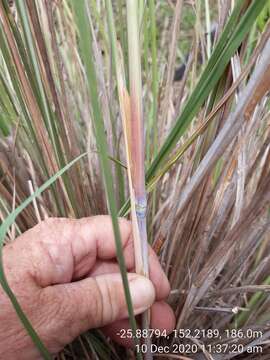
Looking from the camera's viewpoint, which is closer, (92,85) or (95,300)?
(92,85)

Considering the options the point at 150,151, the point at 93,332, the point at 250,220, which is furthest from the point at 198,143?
the point at 93,332

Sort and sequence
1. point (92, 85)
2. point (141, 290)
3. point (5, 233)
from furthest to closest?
point (141, 290) → point (5, 233) → point (92, 85)

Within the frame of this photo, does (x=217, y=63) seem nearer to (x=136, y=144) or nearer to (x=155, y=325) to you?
(x=136, y=144)

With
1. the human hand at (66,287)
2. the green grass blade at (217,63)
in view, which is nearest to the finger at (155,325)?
the human hand at (66,287)

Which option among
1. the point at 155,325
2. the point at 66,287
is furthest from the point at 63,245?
the point at 155,325

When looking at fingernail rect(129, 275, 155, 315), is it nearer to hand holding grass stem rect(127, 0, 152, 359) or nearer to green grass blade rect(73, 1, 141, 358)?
hand holding grass stem rect(127, 0, 152, 359)

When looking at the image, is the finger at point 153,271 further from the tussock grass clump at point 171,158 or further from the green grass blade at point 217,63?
the green grass blade at point 217,63

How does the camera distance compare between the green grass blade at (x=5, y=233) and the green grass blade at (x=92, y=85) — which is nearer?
the green grass blade at (x=92, y=85)

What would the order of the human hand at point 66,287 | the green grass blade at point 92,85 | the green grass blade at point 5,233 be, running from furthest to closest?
the human hand at point 66,287 < the green grass blade at point 5,233 < the green grass blade at point 92,85
